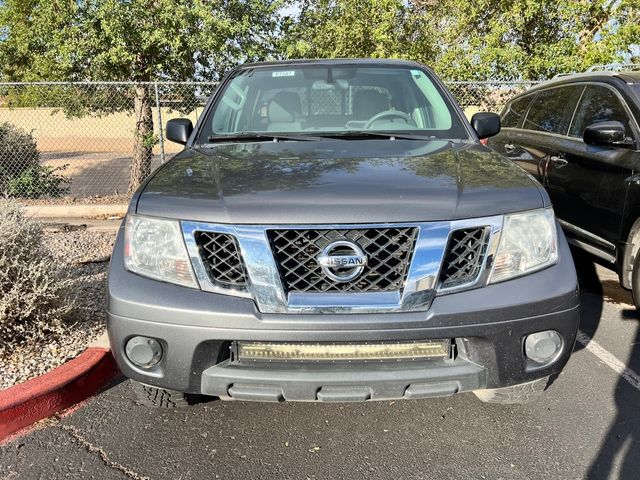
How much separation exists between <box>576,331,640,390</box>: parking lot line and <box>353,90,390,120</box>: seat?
2072mm

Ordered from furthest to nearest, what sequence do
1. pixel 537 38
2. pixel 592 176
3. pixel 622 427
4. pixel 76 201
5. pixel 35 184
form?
pixel 537 38 < pixel 35 184 < pixel 76 201 < pixel 592 176 < pixel 622 427

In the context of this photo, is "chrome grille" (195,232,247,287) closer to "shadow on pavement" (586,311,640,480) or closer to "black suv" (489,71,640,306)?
"shadow on pavement" (586,311,640,480)

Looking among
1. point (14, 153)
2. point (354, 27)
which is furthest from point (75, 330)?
point (354, 27)

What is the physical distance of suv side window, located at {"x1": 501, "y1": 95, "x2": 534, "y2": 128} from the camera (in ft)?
20.0

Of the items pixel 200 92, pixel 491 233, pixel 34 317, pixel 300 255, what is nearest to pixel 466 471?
pixel 491 233

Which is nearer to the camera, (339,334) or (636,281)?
(339,334)

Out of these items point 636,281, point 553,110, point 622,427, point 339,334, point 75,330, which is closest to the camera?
point 339,334

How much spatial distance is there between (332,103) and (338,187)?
1480 mm

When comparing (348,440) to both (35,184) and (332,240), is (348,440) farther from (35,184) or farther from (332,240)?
(35,184)

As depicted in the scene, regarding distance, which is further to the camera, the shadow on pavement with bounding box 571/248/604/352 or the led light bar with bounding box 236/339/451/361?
the shadow on pavement with bounding box 571/248/604/352

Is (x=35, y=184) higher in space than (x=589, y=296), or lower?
lower

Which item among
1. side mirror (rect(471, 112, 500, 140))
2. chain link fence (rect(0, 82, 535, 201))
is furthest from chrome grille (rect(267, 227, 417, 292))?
chain link fence (rect(0, 82, 535, 201))

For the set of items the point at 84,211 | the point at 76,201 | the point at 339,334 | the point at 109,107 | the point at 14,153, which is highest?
the point at 339,334

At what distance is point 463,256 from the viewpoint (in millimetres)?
2197
